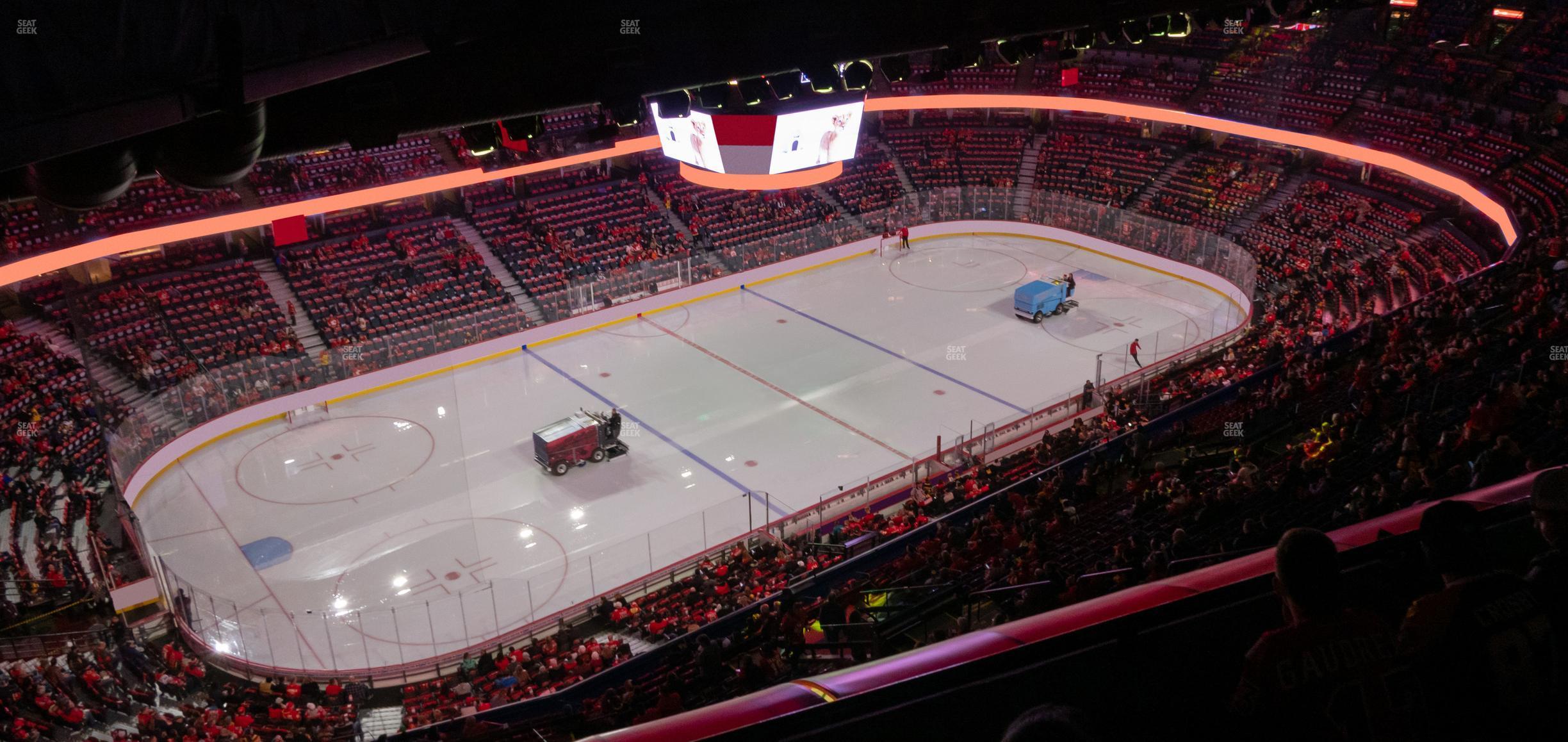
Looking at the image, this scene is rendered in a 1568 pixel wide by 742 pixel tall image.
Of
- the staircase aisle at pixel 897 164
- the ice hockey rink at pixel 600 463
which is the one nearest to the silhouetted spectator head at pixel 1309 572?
the ice hockey rink at pixel 600 463

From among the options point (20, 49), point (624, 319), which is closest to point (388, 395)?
point (624, 319)

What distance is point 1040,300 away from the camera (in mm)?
27219

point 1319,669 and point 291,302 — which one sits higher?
point 1319,669

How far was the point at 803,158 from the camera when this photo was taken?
915 inches

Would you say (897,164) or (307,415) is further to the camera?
(897,164)

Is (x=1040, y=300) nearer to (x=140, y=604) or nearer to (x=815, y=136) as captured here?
(x=815, y=136)

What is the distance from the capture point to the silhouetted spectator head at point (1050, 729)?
188 cm

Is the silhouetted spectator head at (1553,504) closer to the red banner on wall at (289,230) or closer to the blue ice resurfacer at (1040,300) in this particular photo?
the blue ice resurfacer at (1040,300)

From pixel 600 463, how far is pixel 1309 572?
19.2 m

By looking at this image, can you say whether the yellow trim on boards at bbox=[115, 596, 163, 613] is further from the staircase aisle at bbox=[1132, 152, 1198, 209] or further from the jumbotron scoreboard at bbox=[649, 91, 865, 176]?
the staircase aisle at bbox=[1132, 152, 1198, 209]

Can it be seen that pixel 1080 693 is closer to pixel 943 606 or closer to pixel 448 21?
pixel 448 21

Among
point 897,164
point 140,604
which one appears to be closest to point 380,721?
point 140,604

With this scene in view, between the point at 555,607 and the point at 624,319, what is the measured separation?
43.9 feet

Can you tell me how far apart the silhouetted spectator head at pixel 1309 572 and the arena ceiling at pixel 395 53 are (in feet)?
17.7
